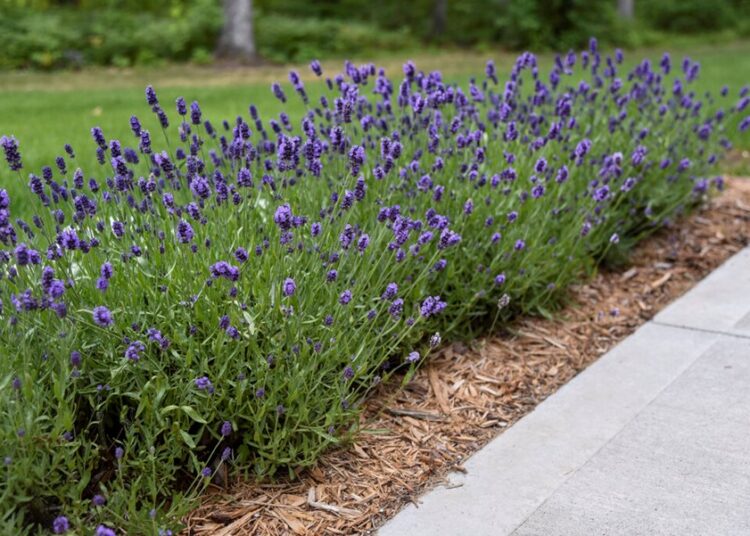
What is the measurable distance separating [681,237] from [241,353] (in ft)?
12.1

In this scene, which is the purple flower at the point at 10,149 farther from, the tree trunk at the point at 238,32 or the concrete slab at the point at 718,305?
the tree trunk at the point at 238,32

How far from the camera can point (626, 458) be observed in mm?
3242

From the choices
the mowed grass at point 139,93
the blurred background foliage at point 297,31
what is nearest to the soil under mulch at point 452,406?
the mowed grass at point 139,93

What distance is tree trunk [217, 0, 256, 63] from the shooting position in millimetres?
16438

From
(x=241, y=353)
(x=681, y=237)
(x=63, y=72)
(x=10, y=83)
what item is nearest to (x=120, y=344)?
(x=241, y=353)

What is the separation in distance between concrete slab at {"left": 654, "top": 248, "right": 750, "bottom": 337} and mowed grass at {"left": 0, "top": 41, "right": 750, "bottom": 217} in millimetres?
2793

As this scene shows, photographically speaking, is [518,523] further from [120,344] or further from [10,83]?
[10,83]

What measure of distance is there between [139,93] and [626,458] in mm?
10294

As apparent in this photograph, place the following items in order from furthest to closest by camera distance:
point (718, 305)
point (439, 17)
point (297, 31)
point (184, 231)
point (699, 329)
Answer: point (439, 17) → point (297, 31) → point (718, 305) → point (699, 329) → point (184, 231)

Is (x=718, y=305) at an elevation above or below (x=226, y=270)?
below

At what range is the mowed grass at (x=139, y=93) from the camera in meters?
7.70

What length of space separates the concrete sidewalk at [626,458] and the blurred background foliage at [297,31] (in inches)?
556

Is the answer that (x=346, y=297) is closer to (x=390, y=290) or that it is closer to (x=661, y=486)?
(x=390, y=290)

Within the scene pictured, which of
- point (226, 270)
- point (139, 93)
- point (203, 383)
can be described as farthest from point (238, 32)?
point (203, 383)
